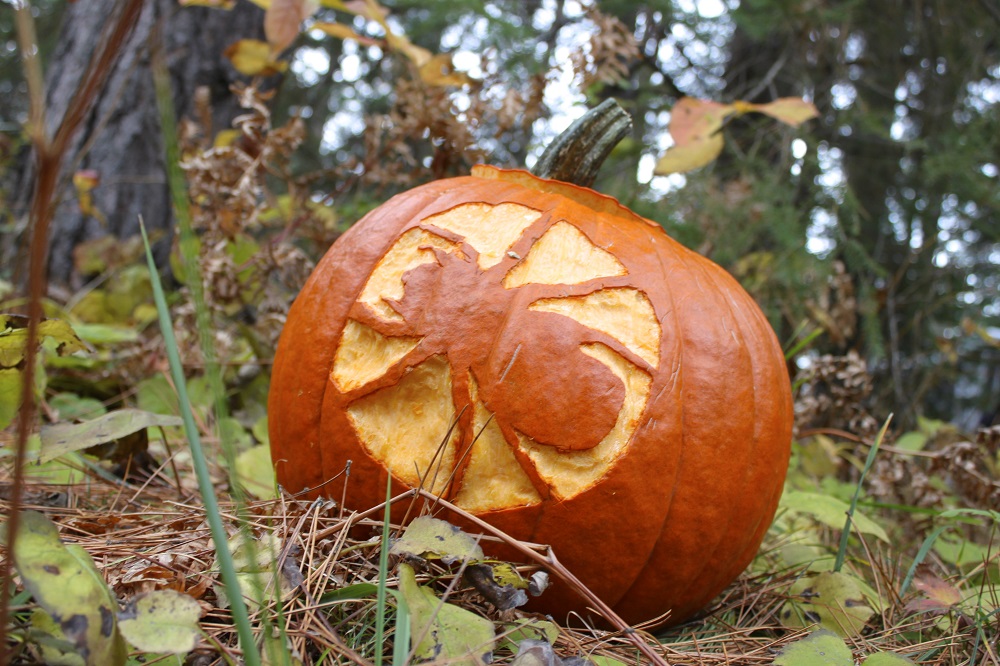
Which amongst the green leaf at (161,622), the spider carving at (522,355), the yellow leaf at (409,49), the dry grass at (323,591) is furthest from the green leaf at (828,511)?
the yellow leaf at (409,49)

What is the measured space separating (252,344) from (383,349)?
1161mm

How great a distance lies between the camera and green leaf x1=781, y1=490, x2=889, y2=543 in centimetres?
167

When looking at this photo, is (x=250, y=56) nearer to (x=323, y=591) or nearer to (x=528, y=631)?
(x=323, y=591)

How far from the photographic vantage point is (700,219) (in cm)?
296

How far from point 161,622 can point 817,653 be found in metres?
0.93

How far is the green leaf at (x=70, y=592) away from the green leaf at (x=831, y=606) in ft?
4.02

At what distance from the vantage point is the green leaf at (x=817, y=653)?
41.9 inches

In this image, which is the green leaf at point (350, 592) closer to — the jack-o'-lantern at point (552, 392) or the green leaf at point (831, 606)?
the jack-o'-lantern at point (552, 392)

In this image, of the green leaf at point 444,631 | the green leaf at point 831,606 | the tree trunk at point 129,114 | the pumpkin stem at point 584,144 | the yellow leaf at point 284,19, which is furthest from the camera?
the tree trunk at point 129,114

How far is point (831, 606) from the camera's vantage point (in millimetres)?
1438

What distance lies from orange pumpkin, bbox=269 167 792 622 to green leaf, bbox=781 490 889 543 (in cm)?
34

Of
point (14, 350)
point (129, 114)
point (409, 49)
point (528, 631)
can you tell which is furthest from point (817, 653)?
point (129, 114)

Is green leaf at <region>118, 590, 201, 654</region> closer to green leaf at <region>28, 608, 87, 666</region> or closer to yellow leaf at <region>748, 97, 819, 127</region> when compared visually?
green leaf at <region>28, 608, 87, 666</region>

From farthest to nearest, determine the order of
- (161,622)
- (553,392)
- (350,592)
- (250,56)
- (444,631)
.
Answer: (250,56) < (553,392) < (350,592) < (444,631) < (161,622)
